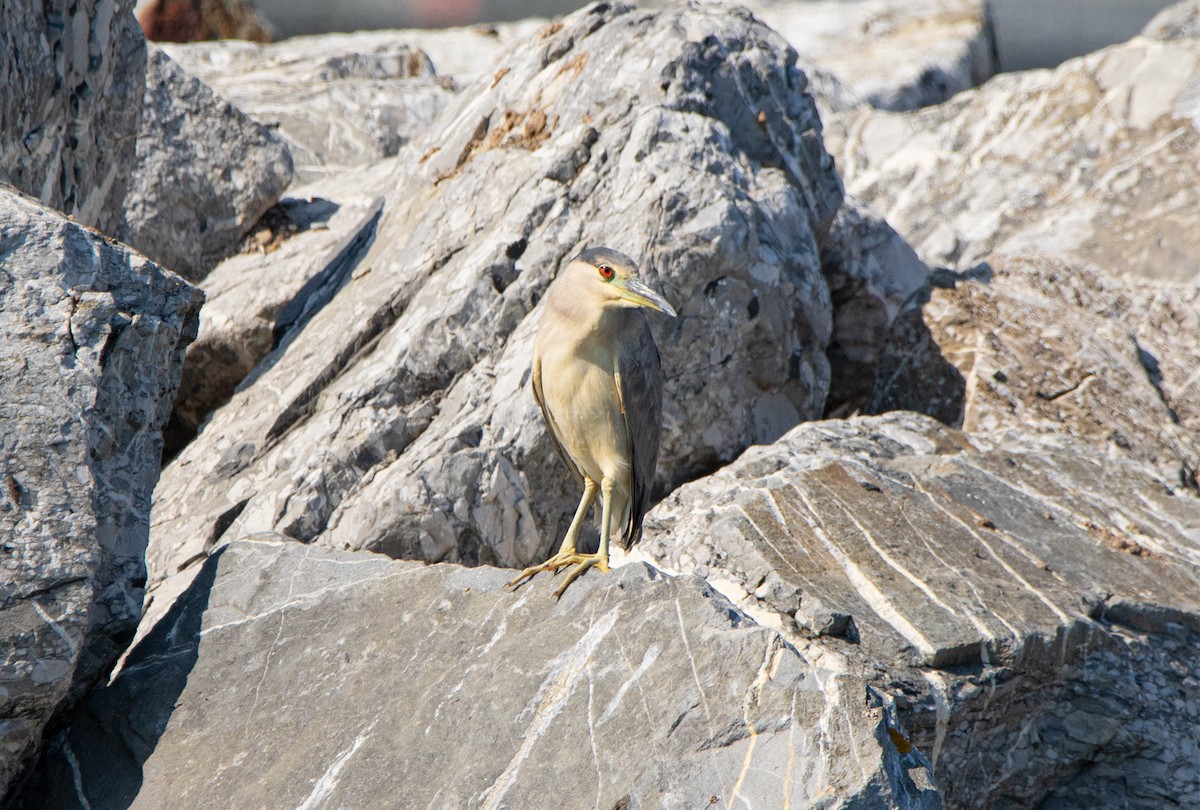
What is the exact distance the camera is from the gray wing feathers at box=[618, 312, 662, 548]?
185 inches

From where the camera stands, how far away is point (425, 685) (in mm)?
3814

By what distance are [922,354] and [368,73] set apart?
7461mm

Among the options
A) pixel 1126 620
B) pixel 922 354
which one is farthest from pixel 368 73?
pixel 1126 620

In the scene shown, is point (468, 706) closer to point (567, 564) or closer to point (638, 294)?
point (567, 564)

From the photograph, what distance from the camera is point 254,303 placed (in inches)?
286

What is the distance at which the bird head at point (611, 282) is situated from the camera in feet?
14.4

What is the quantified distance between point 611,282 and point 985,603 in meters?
2.24

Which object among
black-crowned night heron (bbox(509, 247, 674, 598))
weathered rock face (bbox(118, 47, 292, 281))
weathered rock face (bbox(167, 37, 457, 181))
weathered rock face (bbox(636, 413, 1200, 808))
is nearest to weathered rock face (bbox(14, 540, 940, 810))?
black-crowned night heron (bbox(509, 247, 674, 598))

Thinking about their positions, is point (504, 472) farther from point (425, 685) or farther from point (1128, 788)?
point (1128, 788)

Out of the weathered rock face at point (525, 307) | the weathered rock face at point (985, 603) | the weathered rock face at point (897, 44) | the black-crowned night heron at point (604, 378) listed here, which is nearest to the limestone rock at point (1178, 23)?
the weathered rock face at point (897, 44)

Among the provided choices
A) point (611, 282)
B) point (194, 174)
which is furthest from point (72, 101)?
point (611, 282)

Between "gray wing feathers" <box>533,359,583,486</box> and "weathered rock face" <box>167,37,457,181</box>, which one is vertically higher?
"weathered rock face" <box>167,37,457,181</box>

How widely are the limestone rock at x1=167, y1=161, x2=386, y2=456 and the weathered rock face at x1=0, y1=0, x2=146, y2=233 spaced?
1.04 metres

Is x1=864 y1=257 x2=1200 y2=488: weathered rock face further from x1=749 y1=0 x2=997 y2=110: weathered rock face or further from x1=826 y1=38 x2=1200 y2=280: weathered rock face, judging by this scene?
x1=749 y1=0 x2=997 y2=110: weathered rock face
